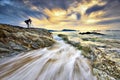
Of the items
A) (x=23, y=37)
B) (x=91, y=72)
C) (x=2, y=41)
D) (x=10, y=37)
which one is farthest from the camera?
(x=23, y=37)

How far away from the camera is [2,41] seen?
7.25 m

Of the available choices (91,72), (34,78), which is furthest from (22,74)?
(91,72)

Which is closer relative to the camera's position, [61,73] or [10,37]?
[61,73]

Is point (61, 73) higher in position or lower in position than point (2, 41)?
lower

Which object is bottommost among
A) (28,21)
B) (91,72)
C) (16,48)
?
(91,72)

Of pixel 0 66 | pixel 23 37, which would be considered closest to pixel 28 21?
pixel 23 37

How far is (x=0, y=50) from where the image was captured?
21.4ft

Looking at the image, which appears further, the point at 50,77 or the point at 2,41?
the point at 2,41

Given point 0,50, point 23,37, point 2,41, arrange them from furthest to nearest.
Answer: point 23,37
point 2,41
point 0,50

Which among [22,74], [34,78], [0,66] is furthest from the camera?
[0,66]

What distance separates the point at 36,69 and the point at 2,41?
386cm

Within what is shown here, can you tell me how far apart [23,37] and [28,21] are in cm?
928

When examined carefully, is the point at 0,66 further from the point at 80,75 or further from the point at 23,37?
the point at 23,37

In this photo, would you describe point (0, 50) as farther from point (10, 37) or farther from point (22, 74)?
point (22, 74)
